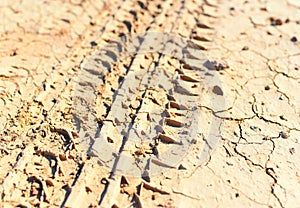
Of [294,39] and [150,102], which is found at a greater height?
[294,39]

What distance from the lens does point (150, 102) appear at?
3141mm

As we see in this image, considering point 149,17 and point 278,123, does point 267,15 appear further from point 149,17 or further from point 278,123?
point 278,123

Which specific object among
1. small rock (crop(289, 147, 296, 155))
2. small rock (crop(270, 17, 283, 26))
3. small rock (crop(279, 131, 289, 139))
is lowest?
small rock (crop(289, 147, 296, 155))

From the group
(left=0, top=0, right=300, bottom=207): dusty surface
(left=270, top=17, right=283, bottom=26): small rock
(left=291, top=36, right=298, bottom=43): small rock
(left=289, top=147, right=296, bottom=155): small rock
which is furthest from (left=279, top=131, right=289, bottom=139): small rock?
(left=270, top=17, right=283, bottom=26): small rock

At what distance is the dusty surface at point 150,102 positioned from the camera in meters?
2.54

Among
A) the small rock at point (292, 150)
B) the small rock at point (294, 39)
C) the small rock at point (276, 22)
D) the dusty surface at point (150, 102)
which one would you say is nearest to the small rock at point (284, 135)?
the dusty surface at point (150, 102)

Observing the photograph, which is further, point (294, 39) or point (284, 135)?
point (294, 39)

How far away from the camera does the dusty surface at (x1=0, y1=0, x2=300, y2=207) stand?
2539mm

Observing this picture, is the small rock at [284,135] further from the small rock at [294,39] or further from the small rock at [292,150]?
the small rock at [294,39]

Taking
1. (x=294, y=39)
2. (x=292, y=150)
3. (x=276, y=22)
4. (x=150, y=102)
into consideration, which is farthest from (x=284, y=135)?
(x=276, y=22)

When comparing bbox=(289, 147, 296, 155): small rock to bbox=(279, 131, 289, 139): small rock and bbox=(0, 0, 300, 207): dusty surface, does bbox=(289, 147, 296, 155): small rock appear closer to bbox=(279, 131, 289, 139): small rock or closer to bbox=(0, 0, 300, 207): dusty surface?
bbox=(0, 0, 300, 207): dusty surface

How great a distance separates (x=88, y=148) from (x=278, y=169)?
4.13ft

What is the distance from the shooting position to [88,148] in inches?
108

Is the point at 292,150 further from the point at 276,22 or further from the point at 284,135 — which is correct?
the point at 276,22
